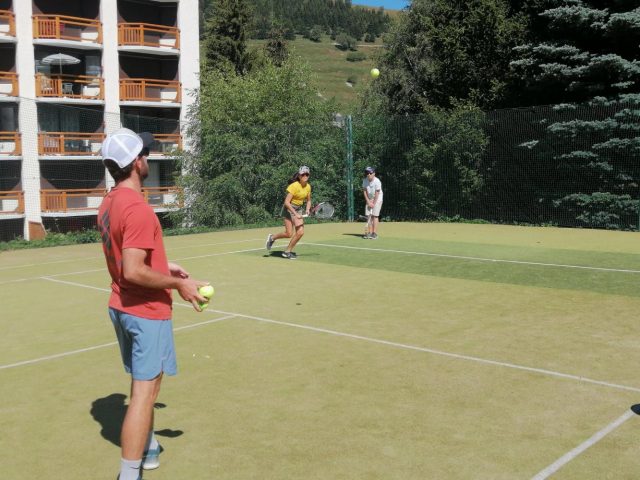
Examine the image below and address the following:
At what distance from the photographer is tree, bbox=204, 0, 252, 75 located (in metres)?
50.9

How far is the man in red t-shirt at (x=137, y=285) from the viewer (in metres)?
3.71

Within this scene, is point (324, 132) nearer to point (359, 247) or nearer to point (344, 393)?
point (359, 247)

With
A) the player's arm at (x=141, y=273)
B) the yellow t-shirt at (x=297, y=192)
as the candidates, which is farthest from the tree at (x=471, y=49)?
the player's arm at (x=141, y=273)

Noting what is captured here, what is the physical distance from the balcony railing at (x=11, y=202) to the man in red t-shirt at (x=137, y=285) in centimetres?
2628

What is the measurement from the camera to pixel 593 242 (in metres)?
16.5

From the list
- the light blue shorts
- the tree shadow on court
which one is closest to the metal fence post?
the tree shadow on court

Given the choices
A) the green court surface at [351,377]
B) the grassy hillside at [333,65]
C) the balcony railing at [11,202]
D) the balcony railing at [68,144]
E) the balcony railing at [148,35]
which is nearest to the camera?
the green court surface at [351,377]

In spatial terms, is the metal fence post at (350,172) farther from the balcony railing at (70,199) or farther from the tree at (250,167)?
Answer: the balcony railing at (70,199)

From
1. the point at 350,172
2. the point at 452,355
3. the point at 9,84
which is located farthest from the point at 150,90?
the point at 452,355

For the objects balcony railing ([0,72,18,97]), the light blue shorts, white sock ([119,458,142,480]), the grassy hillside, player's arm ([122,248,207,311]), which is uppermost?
the grassy hillside

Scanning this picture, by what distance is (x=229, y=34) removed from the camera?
5131cm

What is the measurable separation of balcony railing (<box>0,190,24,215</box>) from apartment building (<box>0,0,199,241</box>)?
2.0 inches

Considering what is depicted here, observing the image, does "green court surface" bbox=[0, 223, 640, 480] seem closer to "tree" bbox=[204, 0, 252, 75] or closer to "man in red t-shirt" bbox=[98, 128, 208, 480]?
"man in red t-shirt" bbox=[98, 128, 208, 480]

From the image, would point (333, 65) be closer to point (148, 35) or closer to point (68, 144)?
point (148, 35)
